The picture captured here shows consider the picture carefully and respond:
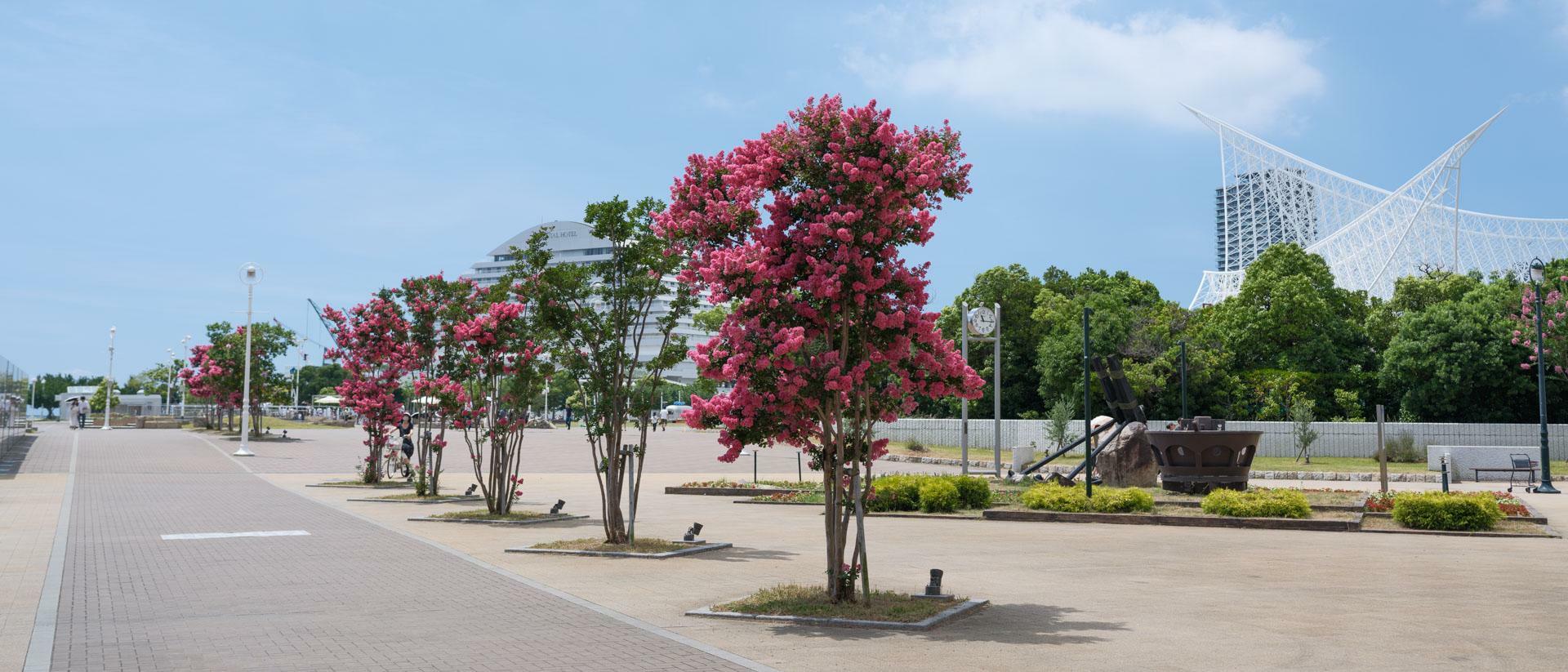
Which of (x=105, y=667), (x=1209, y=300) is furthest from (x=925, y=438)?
(x=1209, y=300)

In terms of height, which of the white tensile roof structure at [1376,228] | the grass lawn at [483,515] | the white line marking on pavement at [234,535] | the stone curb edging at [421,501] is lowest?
the stone curb edging at [421,501]

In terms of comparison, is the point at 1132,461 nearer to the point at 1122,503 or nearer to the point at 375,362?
the point at 1122,503

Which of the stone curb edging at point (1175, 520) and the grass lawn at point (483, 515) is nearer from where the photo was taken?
the stone curb edging at point (1175, 520)

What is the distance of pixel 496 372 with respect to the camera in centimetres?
1797

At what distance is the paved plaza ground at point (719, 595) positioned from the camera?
7.58m

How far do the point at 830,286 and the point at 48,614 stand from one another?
6.71 m

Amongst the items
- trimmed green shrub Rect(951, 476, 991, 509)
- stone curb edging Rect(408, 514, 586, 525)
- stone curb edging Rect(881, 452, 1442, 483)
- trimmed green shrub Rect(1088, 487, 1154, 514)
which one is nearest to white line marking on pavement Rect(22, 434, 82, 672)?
stone curb edging Rect(408, 514, 586, 525)

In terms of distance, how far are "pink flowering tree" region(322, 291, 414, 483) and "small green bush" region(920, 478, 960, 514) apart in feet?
34.9

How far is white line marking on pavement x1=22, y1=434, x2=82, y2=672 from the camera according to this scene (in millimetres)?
7344

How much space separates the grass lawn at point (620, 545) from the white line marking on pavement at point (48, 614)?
5019 mm

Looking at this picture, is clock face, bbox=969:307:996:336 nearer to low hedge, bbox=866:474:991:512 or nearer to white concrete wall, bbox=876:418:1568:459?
white concrete wall, bbox=876:418:1568:459

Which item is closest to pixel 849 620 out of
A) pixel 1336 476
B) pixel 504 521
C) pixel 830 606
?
pixel 830 606

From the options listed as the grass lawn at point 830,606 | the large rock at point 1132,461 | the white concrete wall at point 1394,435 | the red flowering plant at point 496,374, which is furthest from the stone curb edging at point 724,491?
the grass lawn at point 830,606

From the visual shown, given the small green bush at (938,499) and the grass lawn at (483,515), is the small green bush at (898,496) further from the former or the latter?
the grass lawn at (483,515)
